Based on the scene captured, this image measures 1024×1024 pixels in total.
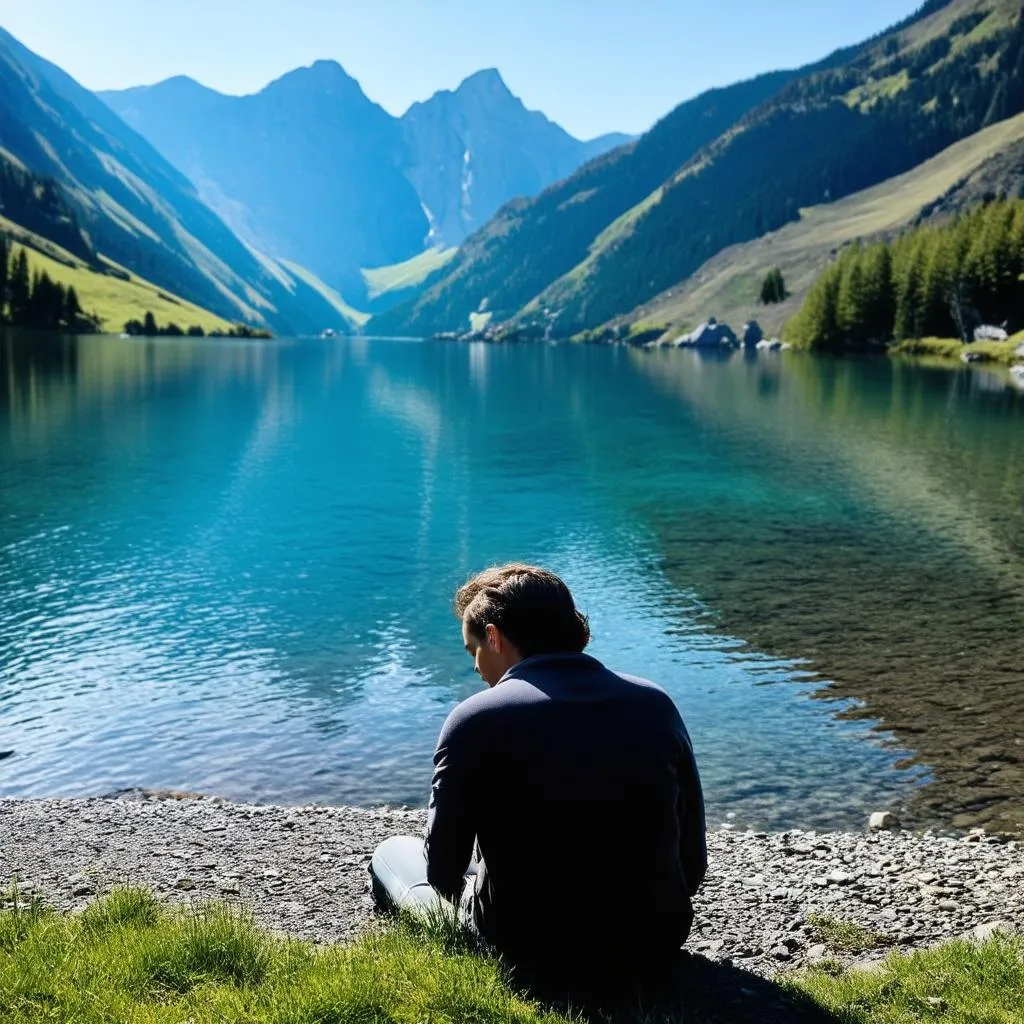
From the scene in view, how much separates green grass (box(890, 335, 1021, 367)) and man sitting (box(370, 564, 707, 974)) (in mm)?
162817

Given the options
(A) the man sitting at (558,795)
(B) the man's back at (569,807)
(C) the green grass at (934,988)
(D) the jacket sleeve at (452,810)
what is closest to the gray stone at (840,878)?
(C) the green grass at (934,988)

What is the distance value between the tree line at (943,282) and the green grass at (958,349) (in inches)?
111

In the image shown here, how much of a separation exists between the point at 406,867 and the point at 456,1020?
2.49 meters

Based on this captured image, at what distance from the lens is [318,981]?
7535mm

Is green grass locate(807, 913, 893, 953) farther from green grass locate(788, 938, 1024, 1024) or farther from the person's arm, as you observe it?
the person's arm

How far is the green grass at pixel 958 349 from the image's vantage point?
156 metres

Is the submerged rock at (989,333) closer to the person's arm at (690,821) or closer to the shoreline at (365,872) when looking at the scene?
the shoreline at (365,872)

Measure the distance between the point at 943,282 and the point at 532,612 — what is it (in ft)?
622

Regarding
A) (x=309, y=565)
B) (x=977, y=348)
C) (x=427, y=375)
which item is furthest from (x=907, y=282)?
(x=309, y=565)

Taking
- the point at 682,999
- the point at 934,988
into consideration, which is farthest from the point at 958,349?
the point at 682,999

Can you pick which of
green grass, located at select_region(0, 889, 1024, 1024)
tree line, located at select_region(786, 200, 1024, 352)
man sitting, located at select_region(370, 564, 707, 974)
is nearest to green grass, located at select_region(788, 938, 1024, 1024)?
green grass, located at select_region(0, 889, 1024, 1024)

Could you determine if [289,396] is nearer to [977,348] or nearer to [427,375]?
[427,375]

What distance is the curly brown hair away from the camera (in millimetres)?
7371

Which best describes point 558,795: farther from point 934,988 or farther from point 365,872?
point 365,872
